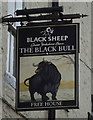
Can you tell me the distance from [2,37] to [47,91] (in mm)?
2234

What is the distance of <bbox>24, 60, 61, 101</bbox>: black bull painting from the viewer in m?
7.77

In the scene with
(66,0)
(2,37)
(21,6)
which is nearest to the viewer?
(2,37)

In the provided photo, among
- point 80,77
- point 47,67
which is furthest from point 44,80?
point 80,77

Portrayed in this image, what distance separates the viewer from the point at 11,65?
31.9 feet

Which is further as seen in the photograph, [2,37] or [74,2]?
[74,2]

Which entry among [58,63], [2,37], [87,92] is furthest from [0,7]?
[87,92]

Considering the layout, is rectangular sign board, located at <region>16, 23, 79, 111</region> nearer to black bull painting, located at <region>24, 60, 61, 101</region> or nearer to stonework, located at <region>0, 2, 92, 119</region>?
black bull painting, located at <region>24, 60, 61, 101</region>

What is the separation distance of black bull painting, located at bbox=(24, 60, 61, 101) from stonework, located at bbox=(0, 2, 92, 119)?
1.48 metres

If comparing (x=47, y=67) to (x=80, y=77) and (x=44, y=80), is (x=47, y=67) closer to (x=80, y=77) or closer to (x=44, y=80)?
(x=44, y=80)

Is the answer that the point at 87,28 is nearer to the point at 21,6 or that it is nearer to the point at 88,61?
the point at 88,61

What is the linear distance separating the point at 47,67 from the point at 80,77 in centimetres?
326

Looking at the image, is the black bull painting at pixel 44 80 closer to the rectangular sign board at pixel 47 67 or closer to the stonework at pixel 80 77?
the rectangular sign board at pixel 47 67

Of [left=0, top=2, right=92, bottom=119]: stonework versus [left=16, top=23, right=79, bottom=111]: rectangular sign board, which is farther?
[left=0, top=2, right=92, bottom=119]: stonework

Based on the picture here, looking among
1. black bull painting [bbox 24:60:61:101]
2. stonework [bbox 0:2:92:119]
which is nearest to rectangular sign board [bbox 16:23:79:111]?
black bull painting [bbox 24:60:61:101]
